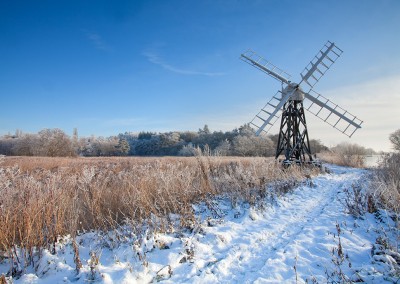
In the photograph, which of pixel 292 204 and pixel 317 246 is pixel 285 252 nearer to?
pixel 317 246

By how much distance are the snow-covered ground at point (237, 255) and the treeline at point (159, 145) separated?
17950 millimetres

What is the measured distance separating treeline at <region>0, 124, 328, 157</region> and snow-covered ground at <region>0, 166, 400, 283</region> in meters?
17.9

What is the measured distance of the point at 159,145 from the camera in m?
68.5

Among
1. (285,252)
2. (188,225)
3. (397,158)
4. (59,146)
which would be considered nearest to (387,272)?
(285,252)

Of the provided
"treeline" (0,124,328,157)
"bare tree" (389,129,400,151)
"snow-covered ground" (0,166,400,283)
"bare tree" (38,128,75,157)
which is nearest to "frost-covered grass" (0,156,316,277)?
"snow-covered ground" (0,166,400,283)

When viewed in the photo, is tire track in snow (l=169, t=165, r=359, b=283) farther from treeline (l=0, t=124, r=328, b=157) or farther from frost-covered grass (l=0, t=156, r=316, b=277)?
treeline (l=0, t=124, r=328, b=157)

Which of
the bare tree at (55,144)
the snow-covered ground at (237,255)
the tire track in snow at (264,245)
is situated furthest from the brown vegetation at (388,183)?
the bare tree at (55,144)

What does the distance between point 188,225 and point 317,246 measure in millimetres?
2538

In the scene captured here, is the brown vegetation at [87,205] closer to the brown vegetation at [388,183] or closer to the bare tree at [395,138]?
the brown vegetation at [388,183]

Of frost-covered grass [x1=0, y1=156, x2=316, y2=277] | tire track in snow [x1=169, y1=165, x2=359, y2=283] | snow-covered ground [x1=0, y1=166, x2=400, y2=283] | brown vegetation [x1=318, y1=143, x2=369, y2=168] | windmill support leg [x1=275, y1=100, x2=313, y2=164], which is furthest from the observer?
brown vegetation [x1=318, y1=143, x2=369, y2=168]

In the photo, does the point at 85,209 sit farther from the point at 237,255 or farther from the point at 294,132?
the point at 294,132

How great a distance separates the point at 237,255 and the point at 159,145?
2578 inches

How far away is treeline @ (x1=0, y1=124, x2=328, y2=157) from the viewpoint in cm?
4184

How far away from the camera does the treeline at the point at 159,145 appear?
41844mm
